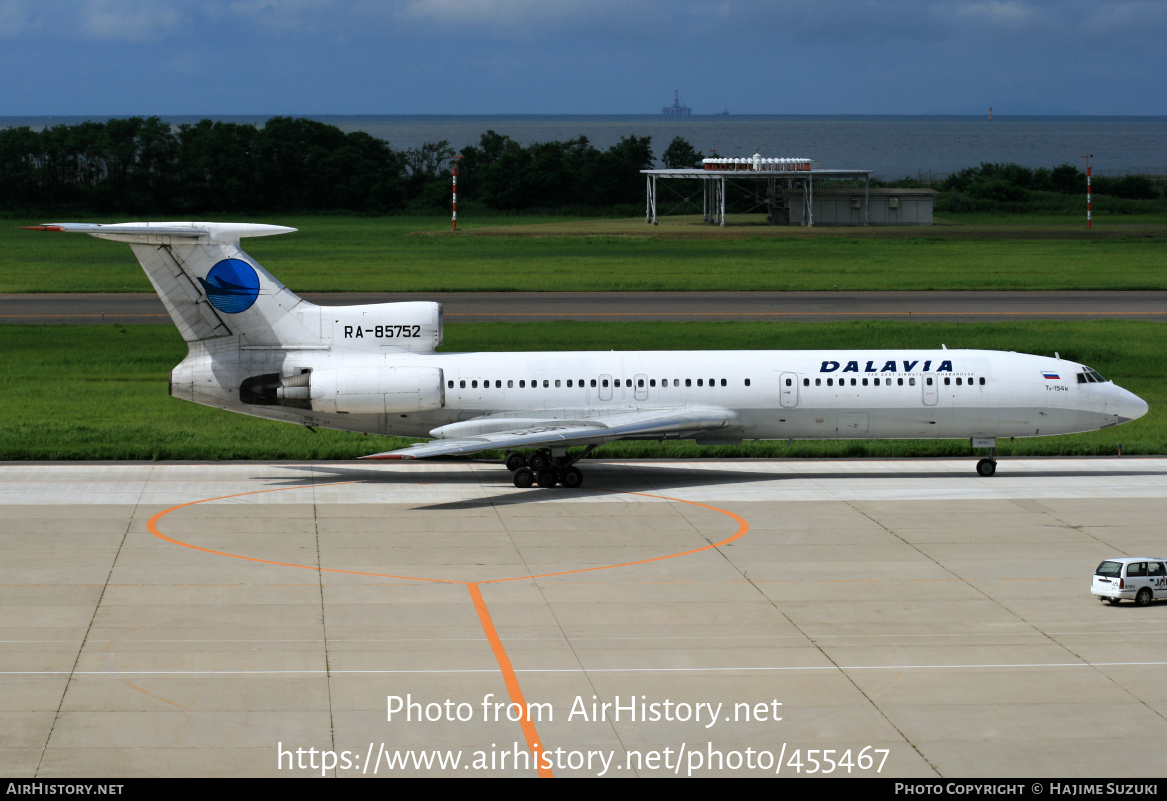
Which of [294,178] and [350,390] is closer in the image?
[350,390]

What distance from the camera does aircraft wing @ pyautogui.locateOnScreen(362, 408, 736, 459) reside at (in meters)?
31.6

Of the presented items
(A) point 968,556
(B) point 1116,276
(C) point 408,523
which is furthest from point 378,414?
(B) point 1116,276

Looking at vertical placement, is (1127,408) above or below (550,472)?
above

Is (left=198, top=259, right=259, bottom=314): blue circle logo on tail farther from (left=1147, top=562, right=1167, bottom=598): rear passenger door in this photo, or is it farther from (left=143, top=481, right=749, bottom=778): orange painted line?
(left=1147, top=562, right=1167, bottom=598): rear passenger door

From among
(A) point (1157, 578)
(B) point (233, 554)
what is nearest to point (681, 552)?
(A) point (1157, 578)

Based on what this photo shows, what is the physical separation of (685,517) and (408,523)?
6.65 m

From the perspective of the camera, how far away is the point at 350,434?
138 ft

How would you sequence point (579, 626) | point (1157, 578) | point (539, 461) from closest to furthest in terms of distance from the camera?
point (579, 626)
point (1157, 578)
point (539, 461)

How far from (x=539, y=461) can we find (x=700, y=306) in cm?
3506

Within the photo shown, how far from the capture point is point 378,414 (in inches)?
1331

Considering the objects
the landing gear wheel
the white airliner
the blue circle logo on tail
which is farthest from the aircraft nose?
the blue circle logo on tail

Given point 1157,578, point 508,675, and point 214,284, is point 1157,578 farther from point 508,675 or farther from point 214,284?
point 214,284

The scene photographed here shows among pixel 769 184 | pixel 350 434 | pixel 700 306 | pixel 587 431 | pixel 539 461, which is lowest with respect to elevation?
pixel 350 434

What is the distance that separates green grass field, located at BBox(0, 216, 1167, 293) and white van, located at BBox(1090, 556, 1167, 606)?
5168 centimetres
